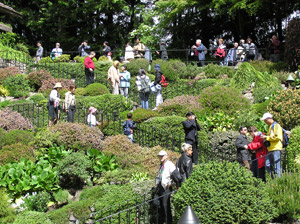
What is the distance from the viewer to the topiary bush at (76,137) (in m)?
13.0

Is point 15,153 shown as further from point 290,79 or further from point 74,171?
point 290,79

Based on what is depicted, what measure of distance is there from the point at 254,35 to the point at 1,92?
53.7ft

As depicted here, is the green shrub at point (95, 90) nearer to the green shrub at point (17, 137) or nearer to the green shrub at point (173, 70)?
the green shrub at point (173, 70)

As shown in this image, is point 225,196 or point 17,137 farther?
point 17,137

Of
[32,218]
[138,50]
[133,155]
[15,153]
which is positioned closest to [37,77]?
[138,50]

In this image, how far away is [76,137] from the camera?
42.9ft

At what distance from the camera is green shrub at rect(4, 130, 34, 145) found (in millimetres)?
13117

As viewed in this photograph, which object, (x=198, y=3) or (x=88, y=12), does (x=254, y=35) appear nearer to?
(x=198, y=3)

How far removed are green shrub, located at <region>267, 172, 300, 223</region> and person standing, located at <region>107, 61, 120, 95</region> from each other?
10.0 meters

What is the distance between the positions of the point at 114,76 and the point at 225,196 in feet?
34.9

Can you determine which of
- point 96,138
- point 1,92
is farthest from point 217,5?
point 96,138

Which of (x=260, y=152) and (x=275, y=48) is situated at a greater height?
(x=275, y=48)

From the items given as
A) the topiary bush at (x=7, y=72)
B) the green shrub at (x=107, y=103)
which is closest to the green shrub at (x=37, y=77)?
the topiary bush at (x=7, y=72)

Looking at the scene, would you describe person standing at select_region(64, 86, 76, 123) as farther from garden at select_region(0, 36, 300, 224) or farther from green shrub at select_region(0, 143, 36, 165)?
green shrub at select_region(0, 143, 36, 165)
